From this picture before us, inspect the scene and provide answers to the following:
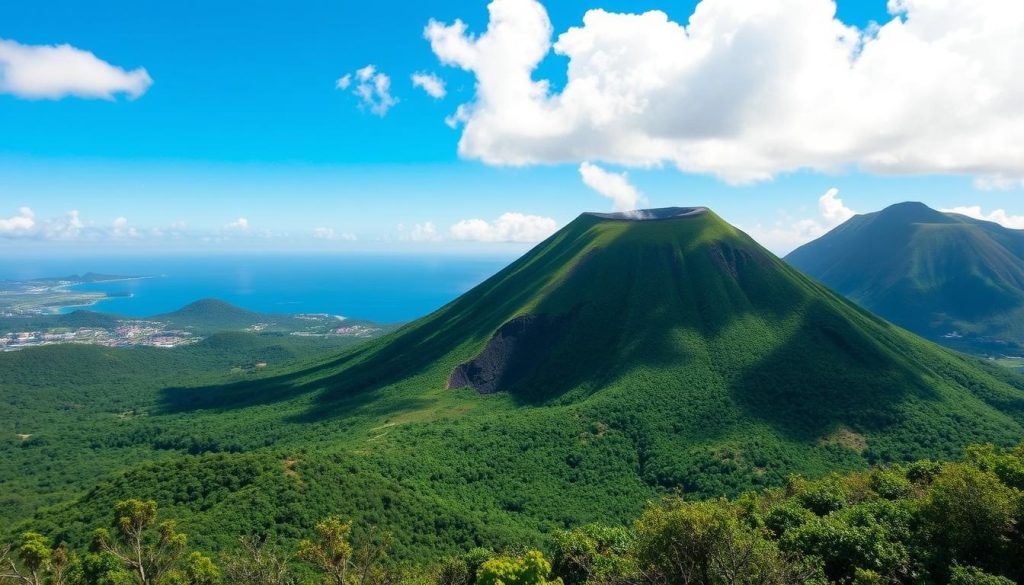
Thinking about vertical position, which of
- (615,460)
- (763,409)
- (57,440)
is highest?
(763,409)

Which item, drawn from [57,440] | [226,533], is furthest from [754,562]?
[57,440]

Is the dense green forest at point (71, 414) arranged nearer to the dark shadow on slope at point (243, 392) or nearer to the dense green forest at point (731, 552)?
the dark shadow on slope at point (243, 392)

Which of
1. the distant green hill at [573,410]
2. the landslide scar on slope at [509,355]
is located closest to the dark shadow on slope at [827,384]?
the distant green hill at [573,410]

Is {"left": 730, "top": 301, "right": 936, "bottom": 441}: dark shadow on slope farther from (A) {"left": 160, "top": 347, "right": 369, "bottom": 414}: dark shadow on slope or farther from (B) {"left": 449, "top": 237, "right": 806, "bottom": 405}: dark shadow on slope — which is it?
(A) {"left": 160, "top": 347, "right": 369, "bottom": 414}: dark shadow on slope

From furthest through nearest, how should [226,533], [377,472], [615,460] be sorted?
1. [615,460]
2. [377,472]
3. [226,533]

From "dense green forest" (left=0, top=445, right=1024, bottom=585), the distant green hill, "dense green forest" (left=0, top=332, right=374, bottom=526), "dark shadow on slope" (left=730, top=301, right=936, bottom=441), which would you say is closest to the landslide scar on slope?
the distant green hill

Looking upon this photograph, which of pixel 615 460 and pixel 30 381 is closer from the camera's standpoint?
pixel 615 460

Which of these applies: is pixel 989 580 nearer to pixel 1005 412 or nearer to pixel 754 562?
pixel 754 562

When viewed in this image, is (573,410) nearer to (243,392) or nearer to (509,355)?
(509,355)
